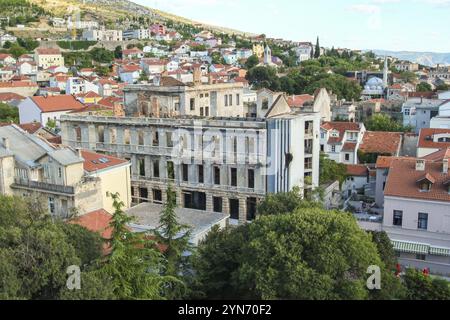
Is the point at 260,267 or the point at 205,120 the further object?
the point at 205,120

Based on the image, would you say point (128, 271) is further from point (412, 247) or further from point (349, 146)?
point (349, 146)

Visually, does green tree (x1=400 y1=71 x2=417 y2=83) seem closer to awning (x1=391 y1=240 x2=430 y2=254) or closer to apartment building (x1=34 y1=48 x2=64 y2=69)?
apartment building (x1=34 y1=48 x2=64 y2=69)

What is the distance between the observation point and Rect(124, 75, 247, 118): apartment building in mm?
48344

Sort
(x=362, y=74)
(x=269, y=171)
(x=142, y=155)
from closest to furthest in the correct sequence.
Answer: (x=269, y=171)
(x=142, y=155)
(x=362, y=74)

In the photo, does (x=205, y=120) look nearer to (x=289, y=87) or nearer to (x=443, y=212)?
(x=443, y=212)

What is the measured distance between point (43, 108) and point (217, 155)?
152 ft

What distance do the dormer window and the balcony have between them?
22.8 m

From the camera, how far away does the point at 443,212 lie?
31.6m

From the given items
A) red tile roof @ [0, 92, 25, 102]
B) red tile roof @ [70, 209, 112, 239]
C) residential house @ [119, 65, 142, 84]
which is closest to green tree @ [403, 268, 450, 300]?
red tile roof @ [70, 209, 112, 239]

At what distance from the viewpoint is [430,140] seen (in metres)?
52.6
